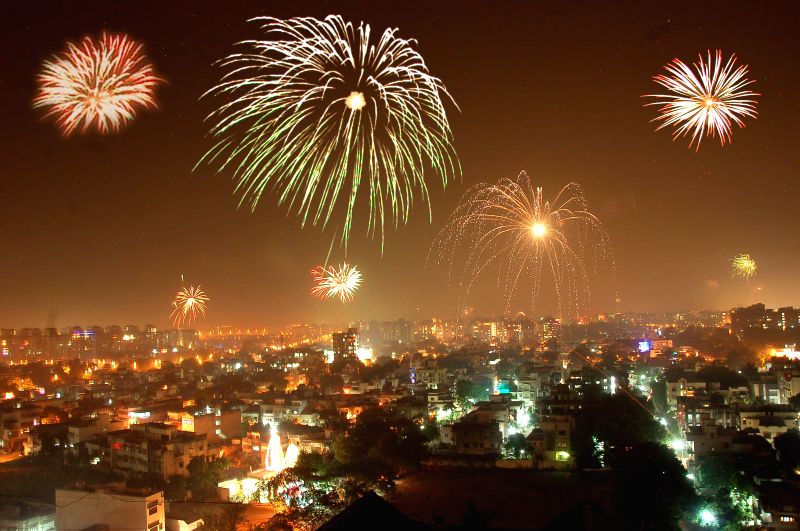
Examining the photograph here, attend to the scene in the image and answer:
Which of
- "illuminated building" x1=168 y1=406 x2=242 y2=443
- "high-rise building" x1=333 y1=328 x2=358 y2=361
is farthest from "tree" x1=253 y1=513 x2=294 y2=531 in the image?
"high-rise building" x1=333 y1=328 x2=358 y2=361

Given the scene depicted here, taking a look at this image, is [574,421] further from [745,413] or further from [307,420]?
[307,420]

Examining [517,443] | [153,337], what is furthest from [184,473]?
[153,337]

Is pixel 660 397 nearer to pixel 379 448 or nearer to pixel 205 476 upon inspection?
pixel 379 448

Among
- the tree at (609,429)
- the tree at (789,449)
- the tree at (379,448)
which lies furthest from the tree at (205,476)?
the tree at (789,449)

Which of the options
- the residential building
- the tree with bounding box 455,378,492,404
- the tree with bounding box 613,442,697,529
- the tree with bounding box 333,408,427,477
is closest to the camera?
the tree with bounding box 613,442,697,529

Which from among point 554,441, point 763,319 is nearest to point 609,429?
point 554,441

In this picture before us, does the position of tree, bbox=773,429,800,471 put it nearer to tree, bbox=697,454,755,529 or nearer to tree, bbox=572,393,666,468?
tree, bbox=697,454,755,529

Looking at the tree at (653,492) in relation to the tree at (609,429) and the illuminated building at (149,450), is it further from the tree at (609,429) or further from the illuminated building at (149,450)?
the illuminated building at (149,450)
